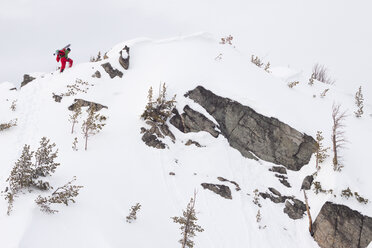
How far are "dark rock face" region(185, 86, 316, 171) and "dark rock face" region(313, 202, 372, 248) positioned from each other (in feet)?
10.2

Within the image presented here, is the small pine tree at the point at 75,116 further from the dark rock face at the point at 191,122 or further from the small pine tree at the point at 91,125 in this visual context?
the dark rock face at the point at 191,122

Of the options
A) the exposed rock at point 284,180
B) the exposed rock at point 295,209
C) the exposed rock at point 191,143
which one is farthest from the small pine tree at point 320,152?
the exposed rock at point 191,143

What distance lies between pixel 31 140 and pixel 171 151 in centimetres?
697

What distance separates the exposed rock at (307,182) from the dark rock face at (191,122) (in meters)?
5.68

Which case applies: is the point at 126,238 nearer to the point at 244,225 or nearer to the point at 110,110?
the point at 244,225

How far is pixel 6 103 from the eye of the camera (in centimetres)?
1570

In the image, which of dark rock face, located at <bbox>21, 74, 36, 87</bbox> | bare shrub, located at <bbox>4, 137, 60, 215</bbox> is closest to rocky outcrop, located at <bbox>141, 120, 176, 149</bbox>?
bare shrub, located at <bbox>4, 137, 60, 215</bbox>

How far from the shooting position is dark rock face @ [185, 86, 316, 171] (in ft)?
50.2

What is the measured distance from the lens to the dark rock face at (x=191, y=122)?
14844mm

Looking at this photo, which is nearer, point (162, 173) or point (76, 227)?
point (76, 227)

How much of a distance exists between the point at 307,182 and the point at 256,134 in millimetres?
3987

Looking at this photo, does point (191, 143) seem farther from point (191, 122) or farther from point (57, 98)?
point (57, 98)

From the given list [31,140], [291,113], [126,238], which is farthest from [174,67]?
[126,238]

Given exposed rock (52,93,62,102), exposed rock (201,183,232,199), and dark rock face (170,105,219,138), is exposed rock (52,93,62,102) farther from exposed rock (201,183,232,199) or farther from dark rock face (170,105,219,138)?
exposed rock (201,183,232,199)
